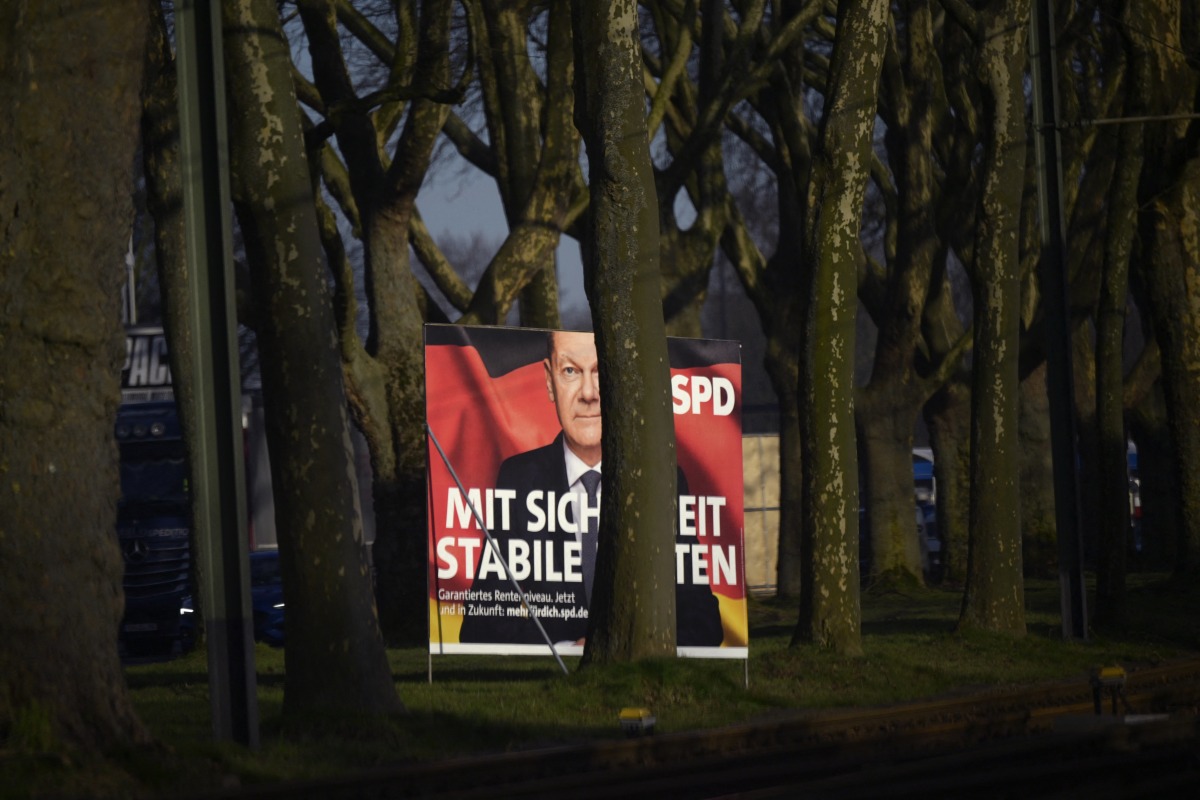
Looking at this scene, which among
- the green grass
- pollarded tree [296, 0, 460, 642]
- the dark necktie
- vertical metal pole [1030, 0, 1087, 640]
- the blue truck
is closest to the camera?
the green grass

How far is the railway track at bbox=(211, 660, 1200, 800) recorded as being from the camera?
8.95 metres

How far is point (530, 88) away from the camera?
22859mm

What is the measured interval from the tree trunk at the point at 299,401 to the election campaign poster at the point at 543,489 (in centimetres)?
233

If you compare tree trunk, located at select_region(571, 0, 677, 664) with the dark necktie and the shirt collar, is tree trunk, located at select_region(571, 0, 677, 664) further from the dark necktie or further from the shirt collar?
the shirt collar

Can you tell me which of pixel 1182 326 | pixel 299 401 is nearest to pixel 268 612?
pixel 1182 326

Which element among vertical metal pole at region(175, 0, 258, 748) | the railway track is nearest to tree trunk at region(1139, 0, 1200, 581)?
the railway track

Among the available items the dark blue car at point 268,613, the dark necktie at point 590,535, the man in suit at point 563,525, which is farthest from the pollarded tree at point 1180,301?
the dark blue car at point 268,613

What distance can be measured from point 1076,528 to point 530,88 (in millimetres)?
8764

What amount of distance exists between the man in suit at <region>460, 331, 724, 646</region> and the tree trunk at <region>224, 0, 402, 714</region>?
2.62m

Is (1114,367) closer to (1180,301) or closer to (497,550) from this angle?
(1180,301)

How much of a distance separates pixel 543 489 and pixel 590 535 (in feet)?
1.99

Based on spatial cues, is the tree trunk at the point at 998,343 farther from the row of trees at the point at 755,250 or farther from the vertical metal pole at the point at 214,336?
the vertical metal pole at the point at 214,336

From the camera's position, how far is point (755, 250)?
29062mm

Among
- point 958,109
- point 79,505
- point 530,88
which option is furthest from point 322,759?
point 958,109
